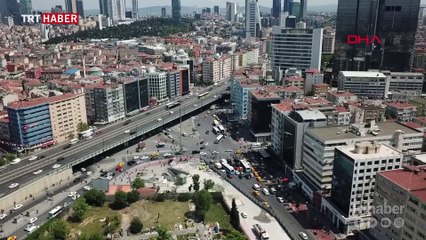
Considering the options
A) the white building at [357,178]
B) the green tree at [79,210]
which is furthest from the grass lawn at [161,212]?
the white building at [357,178]

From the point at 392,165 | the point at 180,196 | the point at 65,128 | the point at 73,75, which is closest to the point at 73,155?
the point at 65,128

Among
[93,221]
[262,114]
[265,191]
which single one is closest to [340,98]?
[262,114]

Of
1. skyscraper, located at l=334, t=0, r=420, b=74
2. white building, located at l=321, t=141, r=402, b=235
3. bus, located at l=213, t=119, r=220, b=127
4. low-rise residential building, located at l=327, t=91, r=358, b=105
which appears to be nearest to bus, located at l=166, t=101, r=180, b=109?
bus, located at l=213, t=119, r=220, b=127

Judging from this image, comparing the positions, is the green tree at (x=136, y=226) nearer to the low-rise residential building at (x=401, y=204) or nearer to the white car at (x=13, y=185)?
the white car at (x=13, y=185)

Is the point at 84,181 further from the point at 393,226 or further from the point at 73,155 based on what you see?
the point at 393,226

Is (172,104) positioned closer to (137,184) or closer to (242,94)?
(242,94)
